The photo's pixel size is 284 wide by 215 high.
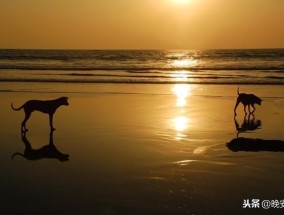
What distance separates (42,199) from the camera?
19.9ft

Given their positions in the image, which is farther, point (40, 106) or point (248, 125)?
point (248, 125)

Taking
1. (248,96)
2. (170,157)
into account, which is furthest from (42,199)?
(248,96)

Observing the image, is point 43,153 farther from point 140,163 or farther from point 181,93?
point 181,93

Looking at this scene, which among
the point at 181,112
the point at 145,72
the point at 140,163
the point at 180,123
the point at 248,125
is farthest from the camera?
the point at 145,72

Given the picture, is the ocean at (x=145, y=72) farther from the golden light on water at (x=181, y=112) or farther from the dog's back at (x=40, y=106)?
the dog's back at (x=40, y=106)

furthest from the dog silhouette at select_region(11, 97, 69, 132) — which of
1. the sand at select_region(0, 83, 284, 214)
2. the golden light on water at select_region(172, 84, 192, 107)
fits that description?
the golden light on water at select_region(172, 84, 192, 107)

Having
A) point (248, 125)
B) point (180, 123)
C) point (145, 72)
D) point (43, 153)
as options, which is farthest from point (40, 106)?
point (145, 72)

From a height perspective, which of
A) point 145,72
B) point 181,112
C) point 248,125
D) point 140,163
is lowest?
point 140,163

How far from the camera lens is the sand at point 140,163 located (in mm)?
5969

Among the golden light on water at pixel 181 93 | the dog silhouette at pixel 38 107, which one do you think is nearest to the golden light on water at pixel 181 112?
the golden light on water at pixel 181 93

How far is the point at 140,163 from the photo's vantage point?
798 cm

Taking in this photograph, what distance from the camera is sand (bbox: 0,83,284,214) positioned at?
19.6 ft

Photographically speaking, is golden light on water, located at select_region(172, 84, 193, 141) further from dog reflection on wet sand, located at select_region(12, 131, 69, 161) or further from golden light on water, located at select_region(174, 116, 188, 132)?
dog reflection on wet sand, located at select_region(12, 131, 69, 161)

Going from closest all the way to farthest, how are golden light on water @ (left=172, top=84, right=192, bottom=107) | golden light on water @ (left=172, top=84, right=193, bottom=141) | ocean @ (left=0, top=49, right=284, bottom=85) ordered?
golden light on water @ (left=172, top=84, right=193, bottom=141)
golden light on water @ (left=172, top=84, right=192, bottom=107)
ocean @ (left=0, top=49, right=284, bottom=85)
